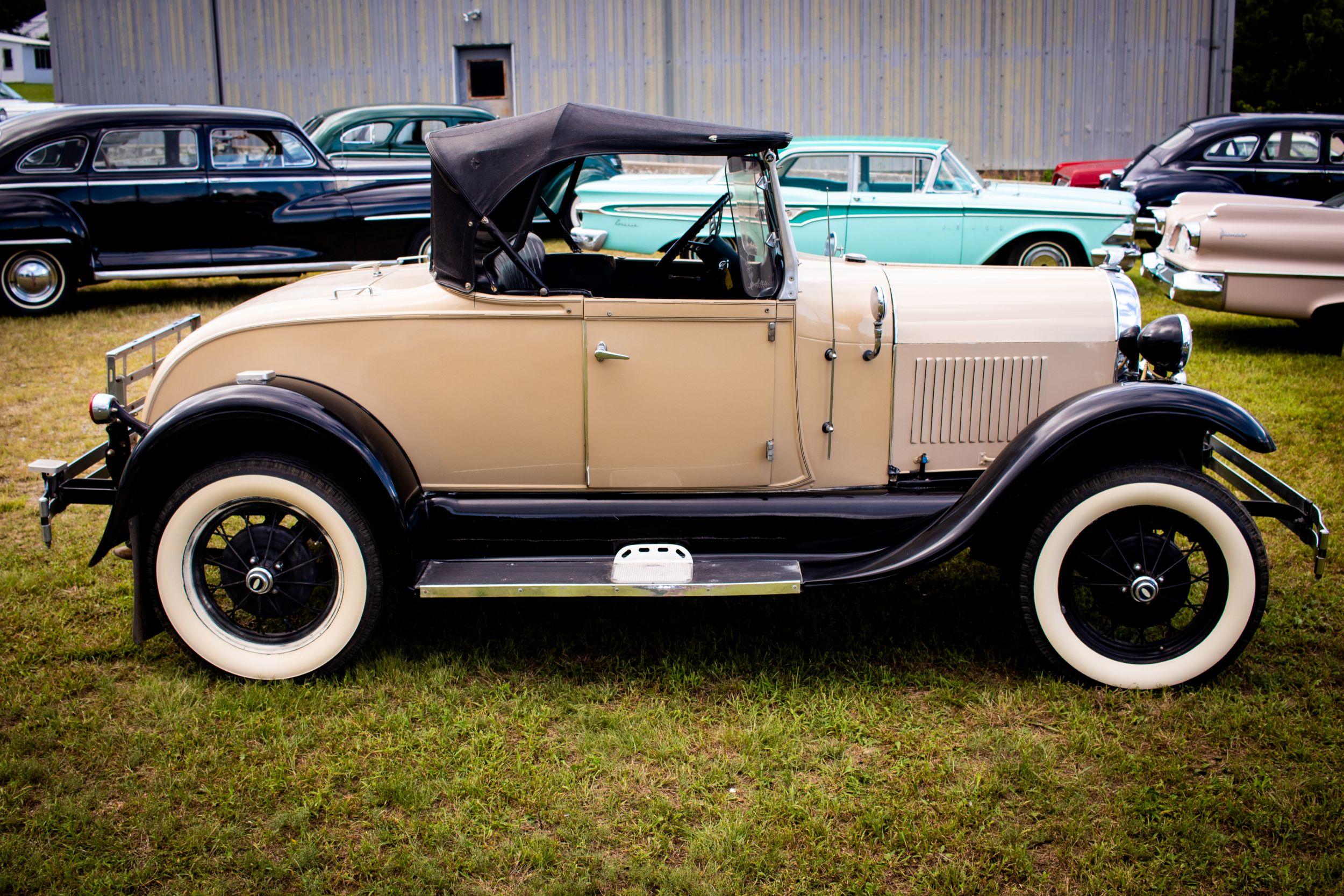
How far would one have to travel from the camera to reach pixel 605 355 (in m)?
3.54

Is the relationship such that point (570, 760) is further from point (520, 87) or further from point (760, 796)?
point (520, 87)

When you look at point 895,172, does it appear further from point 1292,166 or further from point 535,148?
point 535,148

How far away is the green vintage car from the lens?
1262 cm

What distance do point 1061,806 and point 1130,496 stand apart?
3.47 feet

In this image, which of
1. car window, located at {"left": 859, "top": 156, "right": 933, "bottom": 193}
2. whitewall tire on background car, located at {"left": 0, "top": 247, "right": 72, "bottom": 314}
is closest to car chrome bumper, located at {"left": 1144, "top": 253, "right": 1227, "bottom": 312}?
car window, located at {"left": 859, "top": 156, "right": 933, "bottom": 193}

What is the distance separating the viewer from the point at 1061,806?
9.75 feet

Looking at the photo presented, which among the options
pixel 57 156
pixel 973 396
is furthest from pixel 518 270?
pixel 57 156

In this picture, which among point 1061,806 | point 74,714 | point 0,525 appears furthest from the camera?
point 0,525

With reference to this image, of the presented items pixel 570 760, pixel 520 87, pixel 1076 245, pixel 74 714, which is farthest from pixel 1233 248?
pixel 520 87

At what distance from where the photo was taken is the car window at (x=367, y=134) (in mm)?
12688

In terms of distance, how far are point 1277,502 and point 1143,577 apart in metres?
0.63

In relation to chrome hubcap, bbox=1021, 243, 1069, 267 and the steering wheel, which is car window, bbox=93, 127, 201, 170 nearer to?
the steering wheel

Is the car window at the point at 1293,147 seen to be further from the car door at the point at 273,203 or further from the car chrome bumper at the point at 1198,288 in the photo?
the car door at the point at 273,203

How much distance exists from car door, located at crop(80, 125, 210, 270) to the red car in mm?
10270
